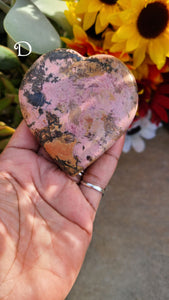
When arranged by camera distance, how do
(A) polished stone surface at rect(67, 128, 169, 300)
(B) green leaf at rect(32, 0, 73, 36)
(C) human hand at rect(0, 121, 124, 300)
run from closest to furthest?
(C) human hand at rect(0, 121, 124, 300) → (B) green leaf at rect(32, 0, 73, 36) → (A) polished stone surface at rect(67, 128, 169, 300)

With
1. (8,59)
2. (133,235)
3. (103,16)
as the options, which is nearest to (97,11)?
(103,16)

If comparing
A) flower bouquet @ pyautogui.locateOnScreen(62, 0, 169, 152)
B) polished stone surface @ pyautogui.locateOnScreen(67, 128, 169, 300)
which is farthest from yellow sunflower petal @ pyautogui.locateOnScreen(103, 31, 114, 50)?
polished stone surface @ pyautogui.locateOnScreen(67, 128, 169, 300)

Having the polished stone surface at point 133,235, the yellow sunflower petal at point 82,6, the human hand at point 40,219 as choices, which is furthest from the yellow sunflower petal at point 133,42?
the polished stone surface at point 133,235

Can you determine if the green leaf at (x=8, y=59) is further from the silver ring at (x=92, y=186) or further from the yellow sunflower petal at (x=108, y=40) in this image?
the silver ring at (x=92, y=186)

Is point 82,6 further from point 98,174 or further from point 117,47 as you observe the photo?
point 98,174

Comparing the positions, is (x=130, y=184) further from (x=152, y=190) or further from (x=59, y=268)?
(x=59, y=268)

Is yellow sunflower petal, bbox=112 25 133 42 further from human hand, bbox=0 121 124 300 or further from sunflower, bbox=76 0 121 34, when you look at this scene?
human hand, bbox=0 121 124 300

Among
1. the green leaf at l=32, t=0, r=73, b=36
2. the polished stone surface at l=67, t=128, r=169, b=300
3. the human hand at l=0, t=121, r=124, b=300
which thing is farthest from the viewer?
the polished stone surface at l=67, t=128, r=169, b=300
